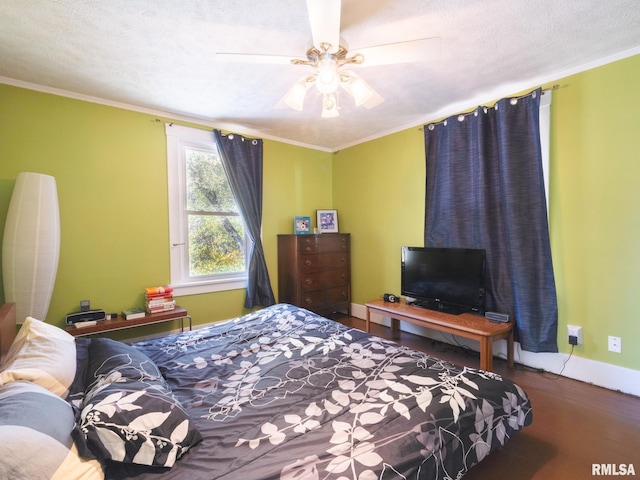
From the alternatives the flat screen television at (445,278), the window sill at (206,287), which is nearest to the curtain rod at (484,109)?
the flat screen television at (445,278)

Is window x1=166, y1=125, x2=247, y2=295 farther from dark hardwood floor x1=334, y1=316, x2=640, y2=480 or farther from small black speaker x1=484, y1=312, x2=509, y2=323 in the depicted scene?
dark hardwood floor x1=334, y1=316, x2=640, y2=480

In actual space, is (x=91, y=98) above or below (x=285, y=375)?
above

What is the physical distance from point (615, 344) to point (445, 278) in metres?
1.27

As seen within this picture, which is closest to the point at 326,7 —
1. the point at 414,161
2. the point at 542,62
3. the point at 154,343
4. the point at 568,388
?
the point at 542,62

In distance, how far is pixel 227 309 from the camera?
11.5 feet

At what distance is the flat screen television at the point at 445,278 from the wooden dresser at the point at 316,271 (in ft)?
3.18

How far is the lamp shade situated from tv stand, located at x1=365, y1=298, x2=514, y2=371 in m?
2.86

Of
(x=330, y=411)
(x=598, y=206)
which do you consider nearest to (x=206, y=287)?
(x=330, y=411)

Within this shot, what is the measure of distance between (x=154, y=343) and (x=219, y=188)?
198 cm

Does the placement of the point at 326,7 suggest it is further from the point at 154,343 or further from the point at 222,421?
the point at 154,343

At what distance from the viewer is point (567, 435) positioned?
1.73 meters

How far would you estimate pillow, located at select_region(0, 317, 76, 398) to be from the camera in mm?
1080

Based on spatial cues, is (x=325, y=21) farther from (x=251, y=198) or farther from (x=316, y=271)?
(x=316, y=271)

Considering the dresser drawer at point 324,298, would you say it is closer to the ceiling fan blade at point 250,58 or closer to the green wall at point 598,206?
the green wall at point 598,206
